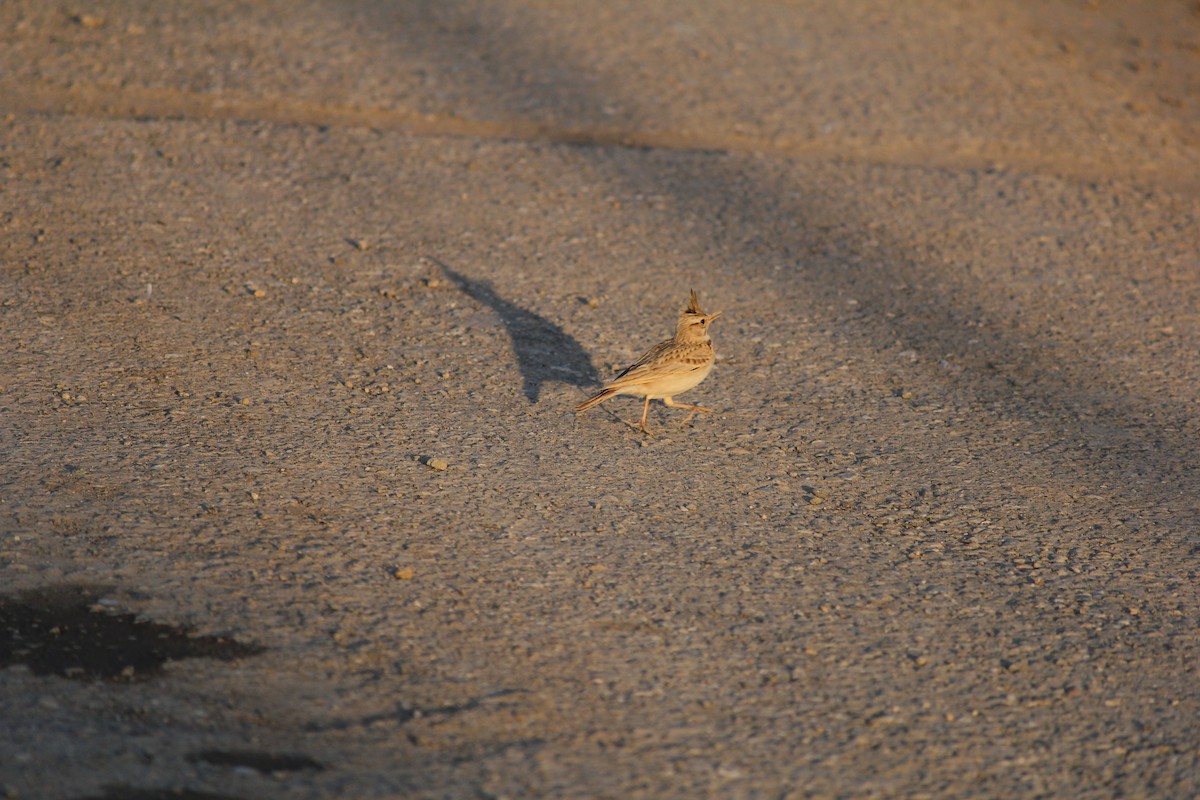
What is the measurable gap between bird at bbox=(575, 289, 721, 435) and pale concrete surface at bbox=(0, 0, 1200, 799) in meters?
0.20

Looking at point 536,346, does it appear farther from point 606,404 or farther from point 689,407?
point 689,407

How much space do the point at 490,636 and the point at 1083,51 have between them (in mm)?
9777

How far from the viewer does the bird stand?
20.6ft

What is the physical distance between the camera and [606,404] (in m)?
6.83

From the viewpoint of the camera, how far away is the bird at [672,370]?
6.28 m

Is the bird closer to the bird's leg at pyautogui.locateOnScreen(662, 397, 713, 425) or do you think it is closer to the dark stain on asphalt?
the bird's leg at pyautogui.locateOnScreen(662, 397, 713, 425)

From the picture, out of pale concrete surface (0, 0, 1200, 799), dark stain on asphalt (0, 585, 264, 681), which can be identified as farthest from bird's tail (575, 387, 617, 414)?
dark stain on asphalt (0, 585, 264, 681)

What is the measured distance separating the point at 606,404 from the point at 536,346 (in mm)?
565

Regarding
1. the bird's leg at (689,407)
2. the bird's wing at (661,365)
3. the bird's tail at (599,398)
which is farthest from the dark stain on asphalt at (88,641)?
the bird's leg at (689,407)

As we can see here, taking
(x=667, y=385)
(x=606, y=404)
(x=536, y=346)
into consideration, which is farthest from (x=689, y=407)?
(x=536, y=346)

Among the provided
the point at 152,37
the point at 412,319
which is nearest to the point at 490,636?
the point at 412,319

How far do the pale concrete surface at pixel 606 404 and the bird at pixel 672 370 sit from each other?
0.64ft

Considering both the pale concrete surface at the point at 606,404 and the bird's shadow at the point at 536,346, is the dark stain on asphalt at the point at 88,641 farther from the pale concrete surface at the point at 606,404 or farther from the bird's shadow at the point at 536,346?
the bird's shadow at the point at 536,346

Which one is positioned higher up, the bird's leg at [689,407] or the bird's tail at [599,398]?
the bird's tail at [599,398]
